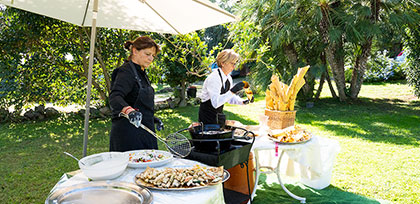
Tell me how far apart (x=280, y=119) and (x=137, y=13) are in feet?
5.35

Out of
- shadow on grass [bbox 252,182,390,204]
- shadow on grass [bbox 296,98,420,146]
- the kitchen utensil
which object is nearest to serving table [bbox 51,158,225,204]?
the kitchen utensil

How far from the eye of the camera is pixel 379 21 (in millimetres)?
6793

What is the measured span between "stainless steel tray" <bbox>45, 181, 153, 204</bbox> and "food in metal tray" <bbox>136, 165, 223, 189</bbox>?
0.08 m

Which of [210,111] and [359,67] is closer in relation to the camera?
[210,111]

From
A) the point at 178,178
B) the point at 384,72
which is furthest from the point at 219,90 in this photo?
the point at 384,72

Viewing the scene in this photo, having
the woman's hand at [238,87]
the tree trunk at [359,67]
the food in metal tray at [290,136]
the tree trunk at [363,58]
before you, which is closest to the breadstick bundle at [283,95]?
the food in metal tray at [290,136]

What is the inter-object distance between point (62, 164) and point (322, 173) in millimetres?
3461

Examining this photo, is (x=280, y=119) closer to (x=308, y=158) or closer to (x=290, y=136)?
(x=290, y=136)

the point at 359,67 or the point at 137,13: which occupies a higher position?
the point at 137,13

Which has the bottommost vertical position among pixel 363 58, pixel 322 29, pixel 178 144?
pixel 178 144

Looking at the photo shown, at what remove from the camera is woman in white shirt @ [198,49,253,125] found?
2758mm

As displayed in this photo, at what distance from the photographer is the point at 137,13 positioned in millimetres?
2553

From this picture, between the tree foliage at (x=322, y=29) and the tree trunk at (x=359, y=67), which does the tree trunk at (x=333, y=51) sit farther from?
the tree trunk at (x=359, y=67)

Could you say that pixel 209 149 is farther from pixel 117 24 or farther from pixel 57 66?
pixel 57 66
